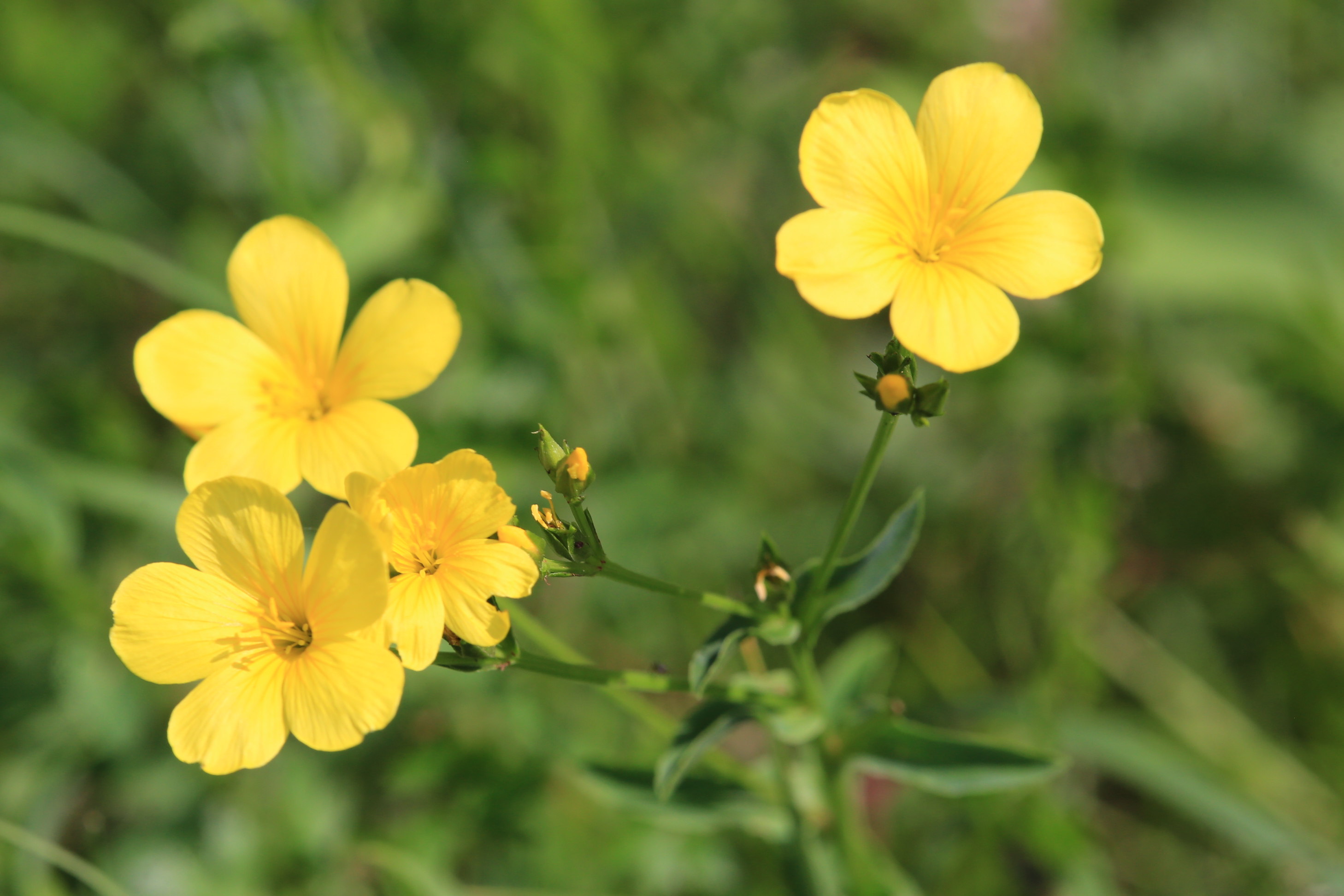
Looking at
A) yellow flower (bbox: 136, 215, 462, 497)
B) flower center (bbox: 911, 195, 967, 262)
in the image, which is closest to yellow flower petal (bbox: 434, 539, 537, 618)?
yellow flower (bbox: 136, 215, 462, 497)

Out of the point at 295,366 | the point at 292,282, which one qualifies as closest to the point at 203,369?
the point at 295,366

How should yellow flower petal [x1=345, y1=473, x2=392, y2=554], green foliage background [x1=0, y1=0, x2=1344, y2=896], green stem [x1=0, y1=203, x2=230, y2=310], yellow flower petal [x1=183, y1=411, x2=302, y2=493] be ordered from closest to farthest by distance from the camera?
yellow flower petal [x1=345, y1=473, x2=392, y2=554] < yellow flower petal [x1=183, y1=411, x2=302, y2=493] < green stem [x1=0, y1=203, x2=230, y2=310] < green foliage background [x1=0, y1=0, x2=1344, y2=896]

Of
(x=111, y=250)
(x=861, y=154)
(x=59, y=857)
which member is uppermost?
(x=861, y=154)

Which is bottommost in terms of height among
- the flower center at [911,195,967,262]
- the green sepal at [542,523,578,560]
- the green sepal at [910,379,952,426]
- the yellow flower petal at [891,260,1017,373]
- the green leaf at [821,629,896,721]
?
the green leaf at [821,629,896,721]

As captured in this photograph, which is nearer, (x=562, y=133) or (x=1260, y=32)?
(x=562, y=133)

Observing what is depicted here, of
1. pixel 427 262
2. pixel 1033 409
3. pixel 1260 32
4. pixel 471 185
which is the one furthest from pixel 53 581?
pixel 1260 32

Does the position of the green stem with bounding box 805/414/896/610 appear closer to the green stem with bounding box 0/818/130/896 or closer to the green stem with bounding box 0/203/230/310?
the green stem with bounding box 0/818/130/896

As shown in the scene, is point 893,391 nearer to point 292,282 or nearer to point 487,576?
point 487,576

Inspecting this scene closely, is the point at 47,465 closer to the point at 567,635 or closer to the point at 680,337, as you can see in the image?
the point at 567,635
